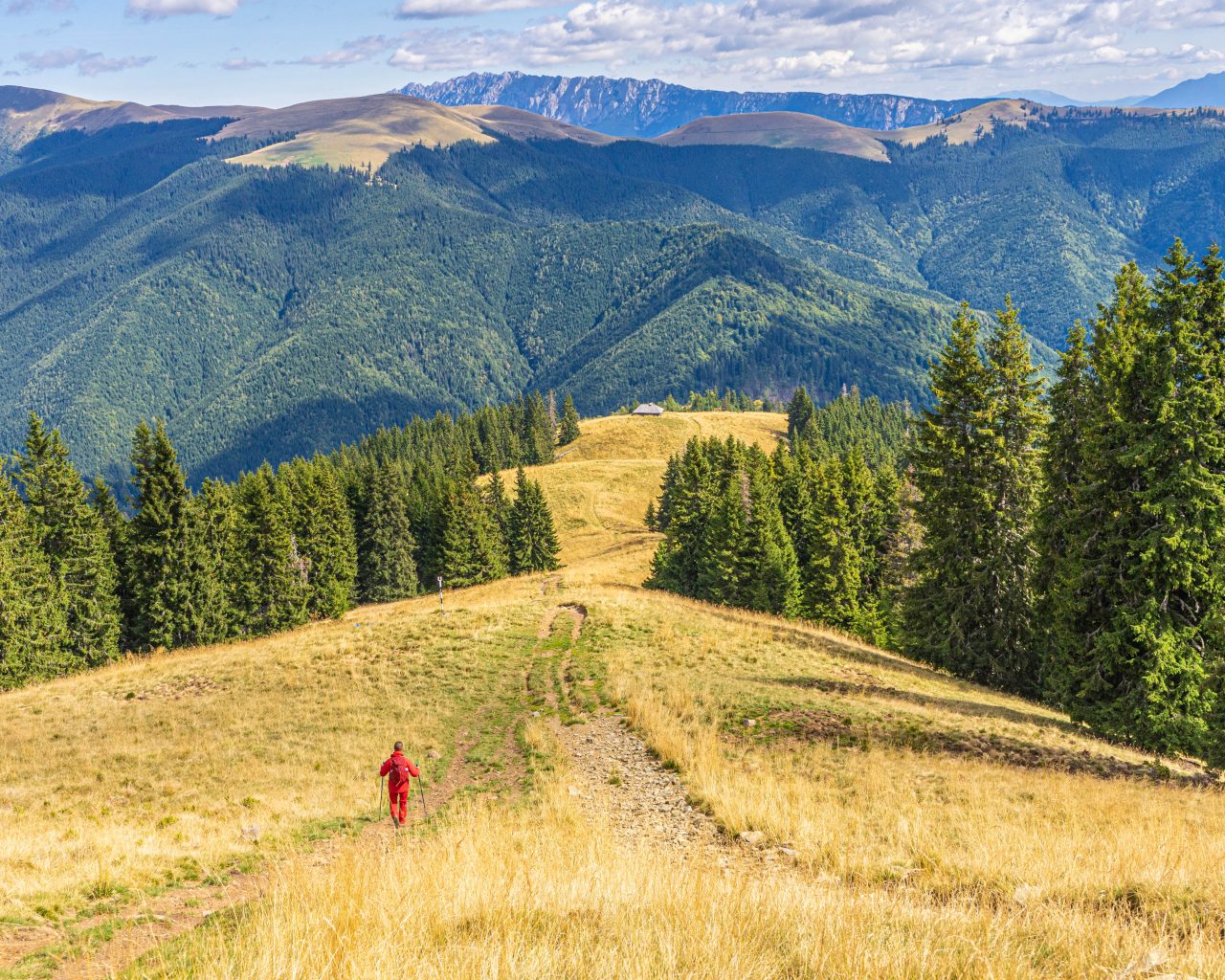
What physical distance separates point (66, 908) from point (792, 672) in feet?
71.4

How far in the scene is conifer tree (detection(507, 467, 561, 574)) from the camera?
10006 centimetres

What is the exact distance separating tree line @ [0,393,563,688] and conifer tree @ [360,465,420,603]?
6.0 inches

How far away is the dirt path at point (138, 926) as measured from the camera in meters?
8.63

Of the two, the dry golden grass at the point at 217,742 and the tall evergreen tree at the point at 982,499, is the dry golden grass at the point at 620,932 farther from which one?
the tall evergreen tree at the point at 982,499

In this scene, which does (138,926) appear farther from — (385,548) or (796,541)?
(385,548)

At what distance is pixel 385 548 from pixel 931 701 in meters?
74.3

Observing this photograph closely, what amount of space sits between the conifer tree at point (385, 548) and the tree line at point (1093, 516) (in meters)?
56.2

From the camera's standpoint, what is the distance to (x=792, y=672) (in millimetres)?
28125

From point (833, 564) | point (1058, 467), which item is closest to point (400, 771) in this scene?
point (1058, 467)

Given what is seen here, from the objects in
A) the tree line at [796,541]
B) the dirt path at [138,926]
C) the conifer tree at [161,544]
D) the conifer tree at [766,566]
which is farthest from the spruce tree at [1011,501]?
the conifer tree at [161,544]

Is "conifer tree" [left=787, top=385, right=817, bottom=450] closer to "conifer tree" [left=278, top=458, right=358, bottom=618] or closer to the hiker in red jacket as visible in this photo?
"conifer tree" [left=278, top=458, right=358, bottom=618]

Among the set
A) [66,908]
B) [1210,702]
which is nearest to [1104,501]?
[1210,702]

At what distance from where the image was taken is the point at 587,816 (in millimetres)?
15797

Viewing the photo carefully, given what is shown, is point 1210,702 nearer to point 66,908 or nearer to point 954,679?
point 954,679
